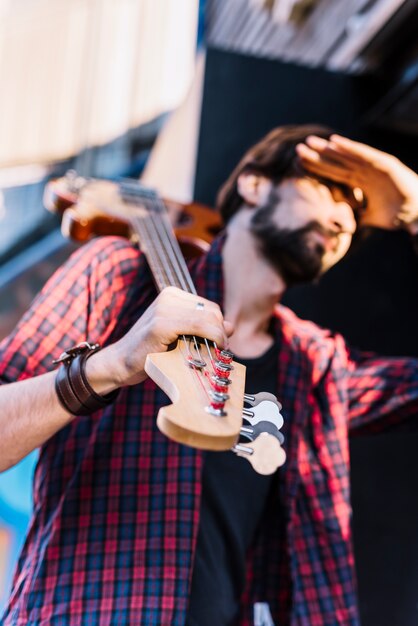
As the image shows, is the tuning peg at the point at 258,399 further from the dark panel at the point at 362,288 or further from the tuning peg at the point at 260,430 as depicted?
the dark panel at the point at 362,288

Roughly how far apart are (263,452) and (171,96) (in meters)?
2.96

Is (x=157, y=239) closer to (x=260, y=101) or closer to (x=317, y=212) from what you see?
(x=317, y=212)

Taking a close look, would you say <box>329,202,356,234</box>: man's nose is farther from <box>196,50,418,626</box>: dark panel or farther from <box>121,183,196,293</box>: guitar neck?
<box>196,50,418,626</box>: dark panel

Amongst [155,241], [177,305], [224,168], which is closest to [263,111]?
[224,168]

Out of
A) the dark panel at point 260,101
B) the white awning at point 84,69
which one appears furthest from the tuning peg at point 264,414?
the white awning at point 84,69

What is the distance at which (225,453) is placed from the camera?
1.19 metres

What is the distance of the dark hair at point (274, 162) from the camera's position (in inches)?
51.4

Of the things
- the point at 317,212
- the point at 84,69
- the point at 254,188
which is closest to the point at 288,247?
the point at 317,212

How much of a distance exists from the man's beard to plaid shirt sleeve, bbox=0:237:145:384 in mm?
262

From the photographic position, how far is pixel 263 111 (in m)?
1.95

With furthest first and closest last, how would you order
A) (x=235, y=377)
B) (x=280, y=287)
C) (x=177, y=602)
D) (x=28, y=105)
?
(x=28, y=105)
(x=280, y=287)
(x=177, y=602)
(x=235, y=377)

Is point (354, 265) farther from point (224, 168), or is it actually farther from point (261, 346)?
point (261, 346)

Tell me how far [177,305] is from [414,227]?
796mm

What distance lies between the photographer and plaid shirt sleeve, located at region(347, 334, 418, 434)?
1.40 metres
